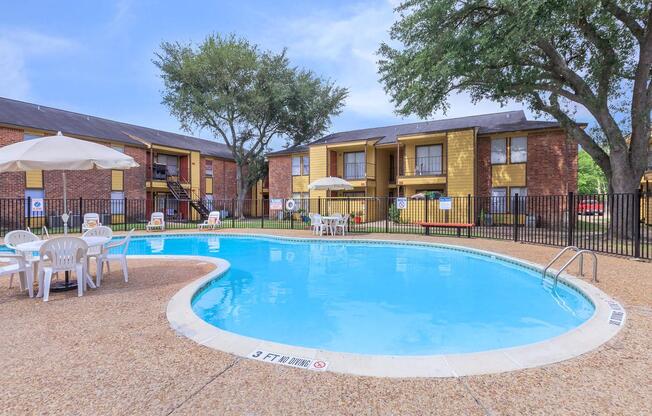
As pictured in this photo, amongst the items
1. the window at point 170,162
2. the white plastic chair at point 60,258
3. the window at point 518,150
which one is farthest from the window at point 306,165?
the white plastic chair at point 60,258

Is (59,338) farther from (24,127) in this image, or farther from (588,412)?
(24,127)

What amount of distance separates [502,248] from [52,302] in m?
11.3

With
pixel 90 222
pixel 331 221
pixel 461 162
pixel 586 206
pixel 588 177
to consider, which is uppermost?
pixel 588 177

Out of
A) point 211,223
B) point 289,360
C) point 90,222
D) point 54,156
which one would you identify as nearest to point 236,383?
point 289,360

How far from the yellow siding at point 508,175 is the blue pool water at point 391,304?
1201 centimetres

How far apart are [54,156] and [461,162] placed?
19255 millimetres

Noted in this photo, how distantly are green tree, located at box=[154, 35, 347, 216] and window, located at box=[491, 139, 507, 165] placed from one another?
1485 cm

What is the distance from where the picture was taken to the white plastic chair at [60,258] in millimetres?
4941

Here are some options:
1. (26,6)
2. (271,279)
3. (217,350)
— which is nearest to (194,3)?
(26,6)

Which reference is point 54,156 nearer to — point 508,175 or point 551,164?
point 508,175

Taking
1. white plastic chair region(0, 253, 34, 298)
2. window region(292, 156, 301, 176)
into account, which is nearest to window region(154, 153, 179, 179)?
window region(292, 156, 301, 176)

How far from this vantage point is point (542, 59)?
13969 mm

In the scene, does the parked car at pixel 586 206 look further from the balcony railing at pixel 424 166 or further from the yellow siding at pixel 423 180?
the balcony railing at pixel 424 166

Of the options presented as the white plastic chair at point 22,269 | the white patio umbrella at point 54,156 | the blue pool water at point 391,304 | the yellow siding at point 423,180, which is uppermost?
the yellow siding at point 423,180
